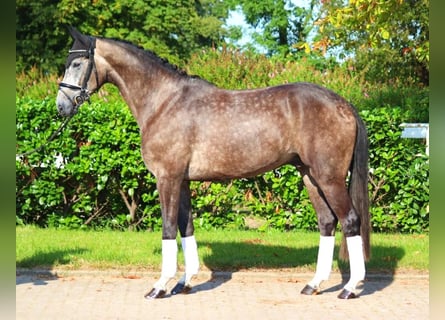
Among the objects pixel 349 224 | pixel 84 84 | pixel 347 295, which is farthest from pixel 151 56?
pixel 347 295

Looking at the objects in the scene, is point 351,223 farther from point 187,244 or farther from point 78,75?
point 78,75

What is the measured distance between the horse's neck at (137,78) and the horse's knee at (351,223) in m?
2.13

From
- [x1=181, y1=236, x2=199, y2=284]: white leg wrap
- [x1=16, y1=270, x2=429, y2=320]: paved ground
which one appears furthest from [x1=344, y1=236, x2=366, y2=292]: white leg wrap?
[x1=181, y1=236, x2=199, y2=284]: white leg wrap

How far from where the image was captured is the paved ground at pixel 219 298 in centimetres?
629

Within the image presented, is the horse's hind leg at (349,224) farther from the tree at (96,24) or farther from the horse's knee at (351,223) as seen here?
the tree at (96,24)

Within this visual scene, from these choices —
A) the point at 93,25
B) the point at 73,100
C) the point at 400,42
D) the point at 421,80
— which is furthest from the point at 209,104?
the point at 93,25

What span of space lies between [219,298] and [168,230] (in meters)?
0.82

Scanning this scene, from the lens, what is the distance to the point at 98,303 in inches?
264

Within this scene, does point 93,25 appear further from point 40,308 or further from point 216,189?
point 40,308

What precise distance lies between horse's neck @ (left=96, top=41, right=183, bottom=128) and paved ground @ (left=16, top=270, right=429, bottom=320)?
1764mm

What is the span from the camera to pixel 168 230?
706 cm

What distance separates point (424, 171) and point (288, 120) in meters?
4.41

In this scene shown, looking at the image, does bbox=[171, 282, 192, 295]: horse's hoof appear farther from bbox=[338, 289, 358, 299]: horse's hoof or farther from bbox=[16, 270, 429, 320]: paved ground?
bbox=[338, 289, 358, 299]: horse's hoof
